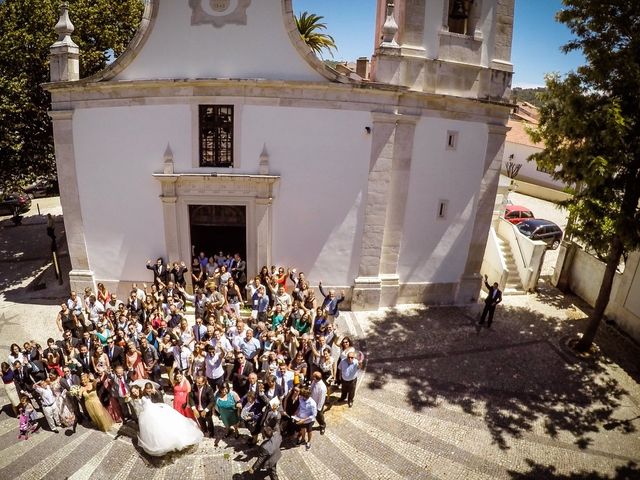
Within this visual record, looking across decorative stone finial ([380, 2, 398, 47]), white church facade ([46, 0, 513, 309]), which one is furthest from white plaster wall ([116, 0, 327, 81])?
decorative stone finial ([380, 2, 398, 47])

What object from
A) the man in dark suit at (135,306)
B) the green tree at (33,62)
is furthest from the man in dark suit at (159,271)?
the green tree at (33,62)

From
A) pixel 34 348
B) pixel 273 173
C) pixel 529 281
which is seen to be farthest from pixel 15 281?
pixel 529 281

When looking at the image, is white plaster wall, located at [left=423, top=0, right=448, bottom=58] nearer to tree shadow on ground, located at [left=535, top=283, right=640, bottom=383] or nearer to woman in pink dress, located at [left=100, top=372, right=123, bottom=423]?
tree shadow on ground, located at [left=535, top=283, right=640, bottom=383]

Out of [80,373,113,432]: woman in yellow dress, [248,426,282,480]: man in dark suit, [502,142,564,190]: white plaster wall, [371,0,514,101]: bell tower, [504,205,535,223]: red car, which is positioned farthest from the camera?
[502,142,564,190]: white plaster wall

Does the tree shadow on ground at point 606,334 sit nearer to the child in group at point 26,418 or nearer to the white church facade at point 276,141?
the white church facade at point 276,141

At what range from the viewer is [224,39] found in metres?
11.4

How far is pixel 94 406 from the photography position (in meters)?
8.05

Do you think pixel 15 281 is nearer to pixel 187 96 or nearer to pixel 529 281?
pixel 187 96

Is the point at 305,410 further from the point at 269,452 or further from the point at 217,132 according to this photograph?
the point at 217,132

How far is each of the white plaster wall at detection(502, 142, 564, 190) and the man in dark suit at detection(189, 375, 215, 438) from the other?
32.6 meters

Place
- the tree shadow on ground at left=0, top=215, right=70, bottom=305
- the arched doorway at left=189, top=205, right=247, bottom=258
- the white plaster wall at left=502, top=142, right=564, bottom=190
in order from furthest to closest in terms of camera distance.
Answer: the white plaster wall at left=502, top=142, right=564, bottom=190 → the tree shadow on ground at left=0, top=215, right=70, bottom=305 → the arched doorway at left=189, top=205, right=247, bottom=258

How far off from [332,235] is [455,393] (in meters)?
5.72

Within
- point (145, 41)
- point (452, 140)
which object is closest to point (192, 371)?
point (145, 41)

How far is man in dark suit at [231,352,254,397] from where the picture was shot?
8.25 meters
